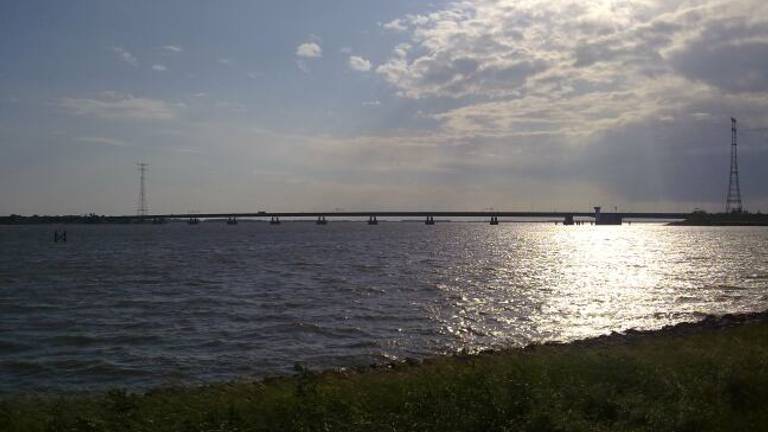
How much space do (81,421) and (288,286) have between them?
1329 inches

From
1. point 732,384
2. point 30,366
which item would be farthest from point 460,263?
point 732,384

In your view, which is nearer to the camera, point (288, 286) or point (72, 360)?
point (72, 360)

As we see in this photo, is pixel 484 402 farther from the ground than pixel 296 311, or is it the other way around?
pixel 484 402

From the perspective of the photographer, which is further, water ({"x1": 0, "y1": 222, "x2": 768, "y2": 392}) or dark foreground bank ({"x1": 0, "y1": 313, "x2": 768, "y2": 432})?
water ({"x1": 0, "y1": 222, "x2": 768, "y2": 392})

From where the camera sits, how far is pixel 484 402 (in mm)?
11625

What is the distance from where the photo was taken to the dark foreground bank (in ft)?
35.0

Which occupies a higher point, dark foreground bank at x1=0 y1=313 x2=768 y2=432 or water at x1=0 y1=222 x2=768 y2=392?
dark foreground bank at x1=0 y1=313 x2=768 y2=432

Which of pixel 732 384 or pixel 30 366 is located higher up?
pixel 732 384

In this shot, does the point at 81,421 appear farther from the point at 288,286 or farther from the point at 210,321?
the point at 288,286

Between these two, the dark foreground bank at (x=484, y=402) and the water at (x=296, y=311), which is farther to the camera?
the water at (x=296, y=311)

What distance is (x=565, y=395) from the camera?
1230 centimetres

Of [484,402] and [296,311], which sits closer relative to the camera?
[484,402]

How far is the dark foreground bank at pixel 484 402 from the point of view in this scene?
10.7 m

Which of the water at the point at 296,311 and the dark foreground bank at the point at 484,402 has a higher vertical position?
the dark foreground bank at the point at 484,402
